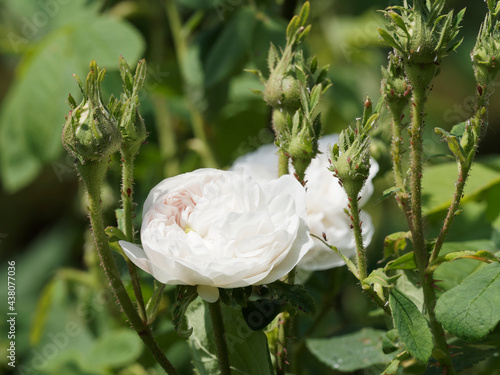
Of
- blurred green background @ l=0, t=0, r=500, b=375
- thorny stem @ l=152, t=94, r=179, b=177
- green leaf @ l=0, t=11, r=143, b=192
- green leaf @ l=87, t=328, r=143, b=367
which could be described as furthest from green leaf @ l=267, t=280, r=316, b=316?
thorny stem @ l=152, t=94, r=179, b=177

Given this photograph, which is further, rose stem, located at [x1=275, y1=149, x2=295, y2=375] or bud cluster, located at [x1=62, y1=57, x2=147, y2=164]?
rose stem, located at [x1=275, y1=149, x2=295, y2=375]

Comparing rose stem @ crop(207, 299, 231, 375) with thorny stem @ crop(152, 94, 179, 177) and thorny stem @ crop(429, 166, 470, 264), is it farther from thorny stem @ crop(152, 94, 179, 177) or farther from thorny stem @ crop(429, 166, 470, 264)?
thorny stem @ crop(152, 94, 179, 177)

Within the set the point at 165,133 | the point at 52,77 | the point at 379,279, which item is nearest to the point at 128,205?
the point at 379,279

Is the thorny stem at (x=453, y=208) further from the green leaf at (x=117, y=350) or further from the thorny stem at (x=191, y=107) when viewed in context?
the thorny stem at (x=191, y=107)

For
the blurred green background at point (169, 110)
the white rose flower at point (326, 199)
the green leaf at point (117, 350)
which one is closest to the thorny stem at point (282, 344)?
the white rose flower at point (326, 199)

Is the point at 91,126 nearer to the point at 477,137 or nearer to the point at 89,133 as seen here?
the point at 89,133
